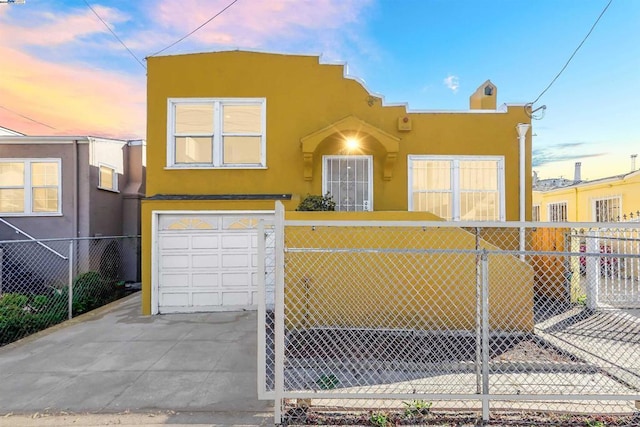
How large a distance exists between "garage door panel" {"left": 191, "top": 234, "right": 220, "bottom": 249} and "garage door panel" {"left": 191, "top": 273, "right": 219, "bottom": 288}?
0.71 metres

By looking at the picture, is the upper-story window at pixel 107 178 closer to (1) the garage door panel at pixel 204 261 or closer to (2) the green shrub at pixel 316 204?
(1) the garage door panel at pixel 204 261

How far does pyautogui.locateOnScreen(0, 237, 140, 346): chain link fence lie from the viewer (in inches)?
277

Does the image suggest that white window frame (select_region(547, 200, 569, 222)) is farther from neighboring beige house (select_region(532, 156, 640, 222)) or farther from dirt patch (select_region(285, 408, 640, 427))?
dirt patch (select_region(285, 408, 640, 427))

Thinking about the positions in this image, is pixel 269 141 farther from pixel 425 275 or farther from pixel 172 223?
pixel 425 275

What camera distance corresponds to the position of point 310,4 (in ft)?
29.9

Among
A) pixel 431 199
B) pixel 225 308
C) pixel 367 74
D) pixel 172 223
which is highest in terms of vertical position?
pixel 367 74

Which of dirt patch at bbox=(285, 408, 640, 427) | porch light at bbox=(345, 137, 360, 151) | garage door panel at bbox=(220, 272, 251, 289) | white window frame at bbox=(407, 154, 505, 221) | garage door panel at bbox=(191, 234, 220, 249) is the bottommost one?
dirt patch at bbox=(285, 408, 640, 427)

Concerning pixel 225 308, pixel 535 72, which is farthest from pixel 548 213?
pixel 225 308

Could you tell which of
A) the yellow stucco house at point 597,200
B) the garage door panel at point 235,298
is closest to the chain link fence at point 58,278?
the garage door panel at point 235,298

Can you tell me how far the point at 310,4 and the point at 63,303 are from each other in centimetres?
1027

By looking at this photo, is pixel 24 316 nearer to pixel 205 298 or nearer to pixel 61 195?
pixel 205 298

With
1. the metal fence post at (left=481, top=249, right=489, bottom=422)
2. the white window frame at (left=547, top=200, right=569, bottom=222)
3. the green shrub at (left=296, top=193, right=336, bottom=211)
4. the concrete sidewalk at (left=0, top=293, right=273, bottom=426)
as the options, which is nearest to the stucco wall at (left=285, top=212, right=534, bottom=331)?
the green shrub at (left=296, top=193, right=336, bottom=211)

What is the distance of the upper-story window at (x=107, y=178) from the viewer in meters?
12.1

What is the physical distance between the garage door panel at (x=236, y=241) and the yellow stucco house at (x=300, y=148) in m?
0.03
